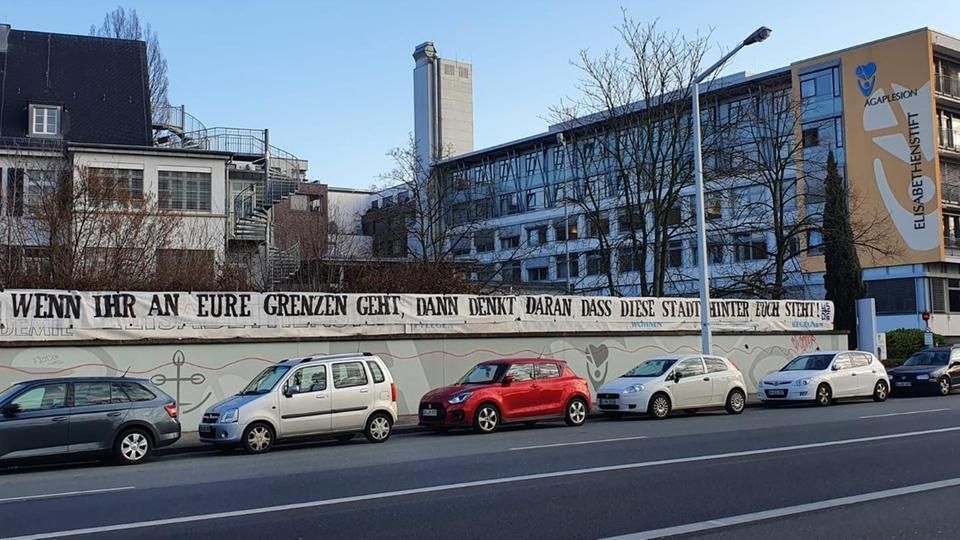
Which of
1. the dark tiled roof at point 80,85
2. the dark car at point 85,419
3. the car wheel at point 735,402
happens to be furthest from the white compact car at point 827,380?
the dark tiled roof at point 80,85

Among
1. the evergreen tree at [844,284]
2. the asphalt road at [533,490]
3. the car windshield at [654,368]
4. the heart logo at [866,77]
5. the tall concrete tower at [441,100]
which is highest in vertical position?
the tall concrete tower at [441,100]

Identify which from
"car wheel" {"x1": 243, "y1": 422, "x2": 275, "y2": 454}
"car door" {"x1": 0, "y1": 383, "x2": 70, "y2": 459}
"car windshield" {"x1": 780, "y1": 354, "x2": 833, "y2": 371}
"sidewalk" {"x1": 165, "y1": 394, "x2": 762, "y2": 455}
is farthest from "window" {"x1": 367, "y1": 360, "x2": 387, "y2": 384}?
"car windshield" {"x1": 780, "y1": 354, "x2": 833, "y2": 371}

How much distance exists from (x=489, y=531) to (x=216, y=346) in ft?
45.2

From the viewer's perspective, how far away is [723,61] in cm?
2434

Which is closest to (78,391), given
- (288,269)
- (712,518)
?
(712,518)

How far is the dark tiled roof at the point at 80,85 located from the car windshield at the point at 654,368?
2837cm

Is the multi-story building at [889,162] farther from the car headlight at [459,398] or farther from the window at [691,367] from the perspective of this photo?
the car headlight at [459,398]

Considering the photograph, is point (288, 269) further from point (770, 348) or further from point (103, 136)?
point (770, 348)

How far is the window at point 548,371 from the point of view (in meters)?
19.6

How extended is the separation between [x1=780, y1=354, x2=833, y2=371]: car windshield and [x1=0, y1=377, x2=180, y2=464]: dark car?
17.0 m

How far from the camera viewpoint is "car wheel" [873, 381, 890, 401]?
83.3 feet

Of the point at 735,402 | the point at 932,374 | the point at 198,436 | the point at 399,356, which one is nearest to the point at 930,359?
the point at 932,374

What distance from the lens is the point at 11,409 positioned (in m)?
13.9

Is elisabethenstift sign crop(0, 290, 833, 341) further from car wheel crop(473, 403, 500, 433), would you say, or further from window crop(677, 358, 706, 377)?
car wheel crop(473, 403, 500, 433)
